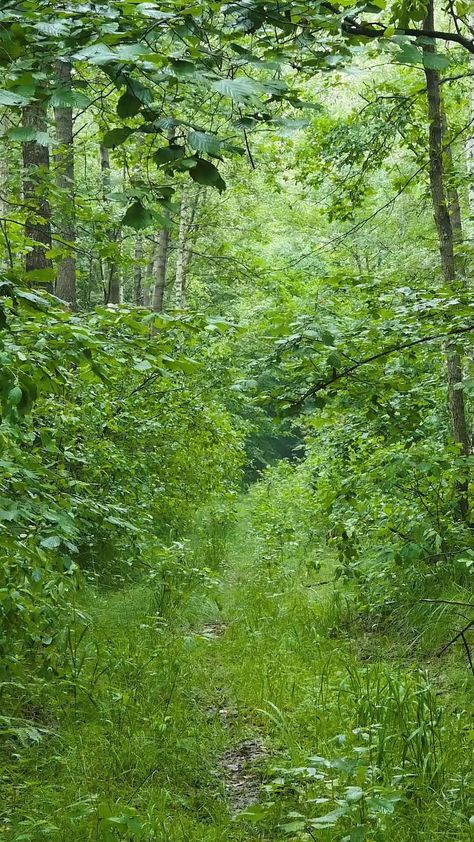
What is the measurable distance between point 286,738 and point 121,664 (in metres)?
1.53

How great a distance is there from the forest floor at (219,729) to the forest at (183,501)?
0.02m

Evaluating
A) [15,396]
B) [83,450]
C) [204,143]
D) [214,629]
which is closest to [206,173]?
[204,143]

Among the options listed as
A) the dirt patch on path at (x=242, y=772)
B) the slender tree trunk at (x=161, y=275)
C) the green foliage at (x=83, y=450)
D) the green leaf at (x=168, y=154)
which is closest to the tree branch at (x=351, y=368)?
the green foliage at (x=83, y=450)

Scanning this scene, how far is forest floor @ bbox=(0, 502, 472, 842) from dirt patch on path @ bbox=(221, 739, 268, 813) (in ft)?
0.04

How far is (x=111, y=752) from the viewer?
4.40 metres

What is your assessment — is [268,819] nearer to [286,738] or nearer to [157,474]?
[286,738]

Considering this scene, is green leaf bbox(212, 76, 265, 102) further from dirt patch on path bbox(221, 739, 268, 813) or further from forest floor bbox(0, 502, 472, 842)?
dirt patch on path bbox(221, 739, 268, 813)

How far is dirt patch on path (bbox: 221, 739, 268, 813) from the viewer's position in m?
4.17

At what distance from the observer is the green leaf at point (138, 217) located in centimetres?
215

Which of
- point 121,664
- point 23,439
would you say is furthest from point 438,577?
point 23,439

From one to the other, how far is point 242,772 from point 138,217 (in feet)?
12.1

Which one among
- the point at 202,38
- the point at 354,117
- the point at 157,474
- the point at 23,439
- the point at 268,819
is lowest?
the point at 268,819

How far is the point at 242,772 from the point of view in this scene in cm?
446

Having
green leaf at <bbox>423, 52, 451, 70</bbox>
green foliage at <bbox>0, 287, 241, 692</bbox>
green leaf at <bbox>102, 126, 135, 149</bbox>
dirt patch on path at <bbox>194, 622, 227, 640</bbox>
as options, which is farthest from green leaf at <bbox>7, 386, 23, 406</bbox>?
dirt patch on path at <bbox>194, 622, 227, 640</bbox>
